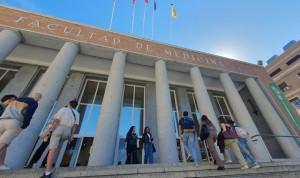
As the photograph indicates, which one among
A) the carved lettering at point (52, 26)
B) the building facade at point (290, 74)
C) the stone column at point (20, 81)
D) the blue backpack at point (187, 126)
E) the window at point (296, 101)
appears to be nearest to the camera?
the blue backpack at point (187, 126)

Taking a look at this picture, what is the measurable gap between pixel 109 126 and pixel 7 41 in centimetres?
665

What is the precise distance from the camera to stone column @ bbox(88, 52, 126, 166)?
16.6ft

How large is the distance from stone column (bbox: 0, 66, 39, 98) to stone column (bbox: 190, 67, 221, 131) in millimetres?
11255

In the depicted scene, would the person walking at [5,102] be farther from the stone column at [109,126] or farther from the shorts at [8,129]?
the stone column at [109,126]

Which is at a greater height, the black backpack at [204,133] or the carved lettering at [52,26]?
the carved lettering at [52,26]

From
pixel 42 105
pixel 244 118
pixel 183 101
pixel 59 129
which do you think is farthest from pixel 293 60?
pixel 42 105

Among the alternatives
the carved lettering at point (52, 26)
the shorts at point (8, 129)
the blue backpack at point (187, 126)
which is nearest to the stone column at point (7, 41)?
the carved lettering at point (52, 26)

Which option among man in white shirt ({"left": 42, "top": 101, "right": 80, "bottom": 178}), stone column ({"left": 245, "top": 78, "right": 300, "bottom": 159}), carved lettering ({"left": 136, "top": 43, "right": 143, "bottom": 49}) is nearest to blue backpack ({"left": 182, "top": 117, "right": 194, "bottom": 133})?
man in white shirt ({"left": 42, "top": 101, "right": 80, "bottom": 178})

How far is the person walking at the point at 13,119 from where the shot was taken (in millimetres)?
2783

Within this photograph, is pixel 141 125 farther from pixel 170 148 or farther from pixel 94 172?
pixel 94 172

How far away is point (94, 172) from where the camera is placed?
3.26 m

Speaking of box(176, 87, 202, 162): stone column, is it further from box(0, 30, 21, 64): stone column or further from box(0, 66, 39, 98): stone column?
box(0, 66, 39, 98): stone column

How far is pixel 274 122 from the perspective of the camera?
922 centimetres

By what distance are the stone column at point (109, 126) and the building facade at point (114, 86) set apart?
0.04m
